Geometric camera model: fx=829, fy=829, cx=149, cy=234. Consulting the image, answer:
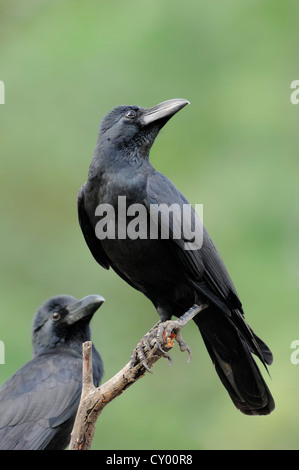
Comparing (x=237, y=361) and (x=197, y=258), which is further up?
(x=197, y=258)

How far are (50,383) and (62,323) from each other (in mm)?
558

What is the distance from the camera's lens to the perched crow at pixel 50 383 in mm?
4844

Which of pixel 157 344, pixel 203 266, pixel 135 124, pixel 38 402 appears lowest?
pixel 38 402

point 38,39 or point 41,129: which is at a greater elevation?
point 38,39

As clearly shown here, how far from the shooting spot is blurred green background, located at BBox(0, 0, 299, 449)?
9336 millimetres

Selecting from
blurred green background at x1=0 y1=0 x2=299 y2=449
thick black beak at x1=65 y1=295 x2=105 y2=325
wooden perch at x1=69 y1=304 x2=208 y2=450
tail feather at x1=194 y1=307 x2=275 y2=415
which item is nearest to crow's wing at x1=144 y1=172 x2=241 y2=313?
tail feather at x1=194 y1=307 x2=275 y2=415

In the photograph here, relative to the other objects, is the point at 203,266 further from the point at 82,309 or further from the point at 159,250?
the point at 82,309

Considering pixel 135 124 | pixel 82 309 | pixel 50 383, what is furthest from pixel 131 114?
pixel 50 383

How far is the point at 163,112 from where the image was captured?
459cm

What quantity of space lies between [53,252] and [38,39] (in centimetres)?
395

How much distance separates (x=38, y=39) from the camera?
1251 cm

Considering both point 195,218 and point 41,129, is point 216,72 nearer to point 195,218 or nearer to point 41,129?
point 41,129

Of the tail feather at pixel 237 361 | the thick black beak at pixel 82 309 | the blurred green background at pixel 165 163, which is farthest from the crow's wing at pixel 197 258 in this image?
the blurred green background at pixel 165 163
